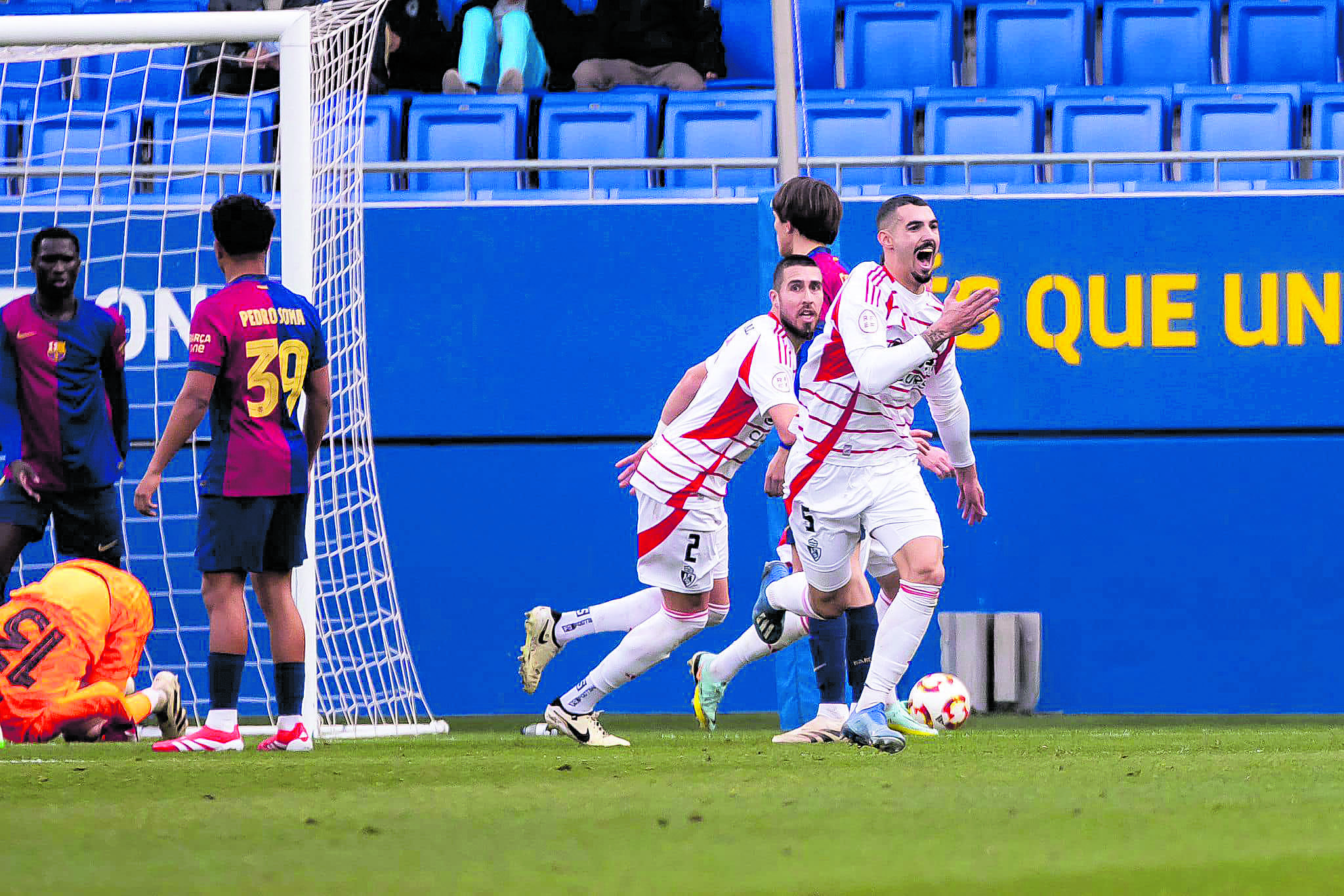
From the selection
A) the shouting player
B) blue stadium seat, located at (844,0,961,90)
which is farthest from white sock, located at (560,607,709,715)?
blue stadium seat, located at (844,0,961,90)

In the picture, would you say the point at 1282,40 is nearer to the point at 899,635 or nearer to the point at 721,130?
the point at 721,130

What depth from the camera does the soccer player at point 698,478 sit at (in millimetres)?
5434

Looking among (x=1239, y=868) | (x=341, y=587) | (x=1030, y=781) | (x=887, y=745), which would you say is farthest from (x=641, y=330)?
(x=1239, y=868)

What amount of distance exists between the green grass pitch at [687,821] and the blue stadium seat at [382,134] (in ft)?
14.0

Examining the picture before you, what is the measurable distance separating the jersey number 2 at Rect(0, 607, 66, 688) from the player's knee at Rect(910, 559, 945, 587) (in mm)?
2507

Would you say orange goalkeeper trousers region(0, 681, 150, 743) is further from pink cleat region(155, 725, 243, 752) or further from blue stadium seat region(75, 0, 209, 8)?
blue stadium seat region(75, 0, 209, 8)

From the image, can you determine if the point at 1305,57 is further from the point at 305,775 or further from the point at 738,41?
the point at 305,775

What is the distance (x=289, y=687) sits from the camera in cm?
546

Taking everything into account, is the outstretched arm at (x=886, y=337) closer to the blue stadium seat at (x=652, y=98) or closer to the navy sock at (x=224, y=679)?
the navy sock at (x=224, y=679)

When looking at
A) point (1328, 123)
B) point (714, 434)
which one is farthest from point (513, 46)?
point (714, 434)

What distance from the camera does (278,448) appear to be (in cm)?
534

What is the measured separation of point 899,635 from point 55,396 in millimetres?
3059

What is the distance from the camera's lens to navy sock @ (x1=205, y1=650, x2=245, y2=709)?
538 centimetres

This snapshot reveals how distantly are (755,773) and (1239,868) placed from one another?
1699 mm
